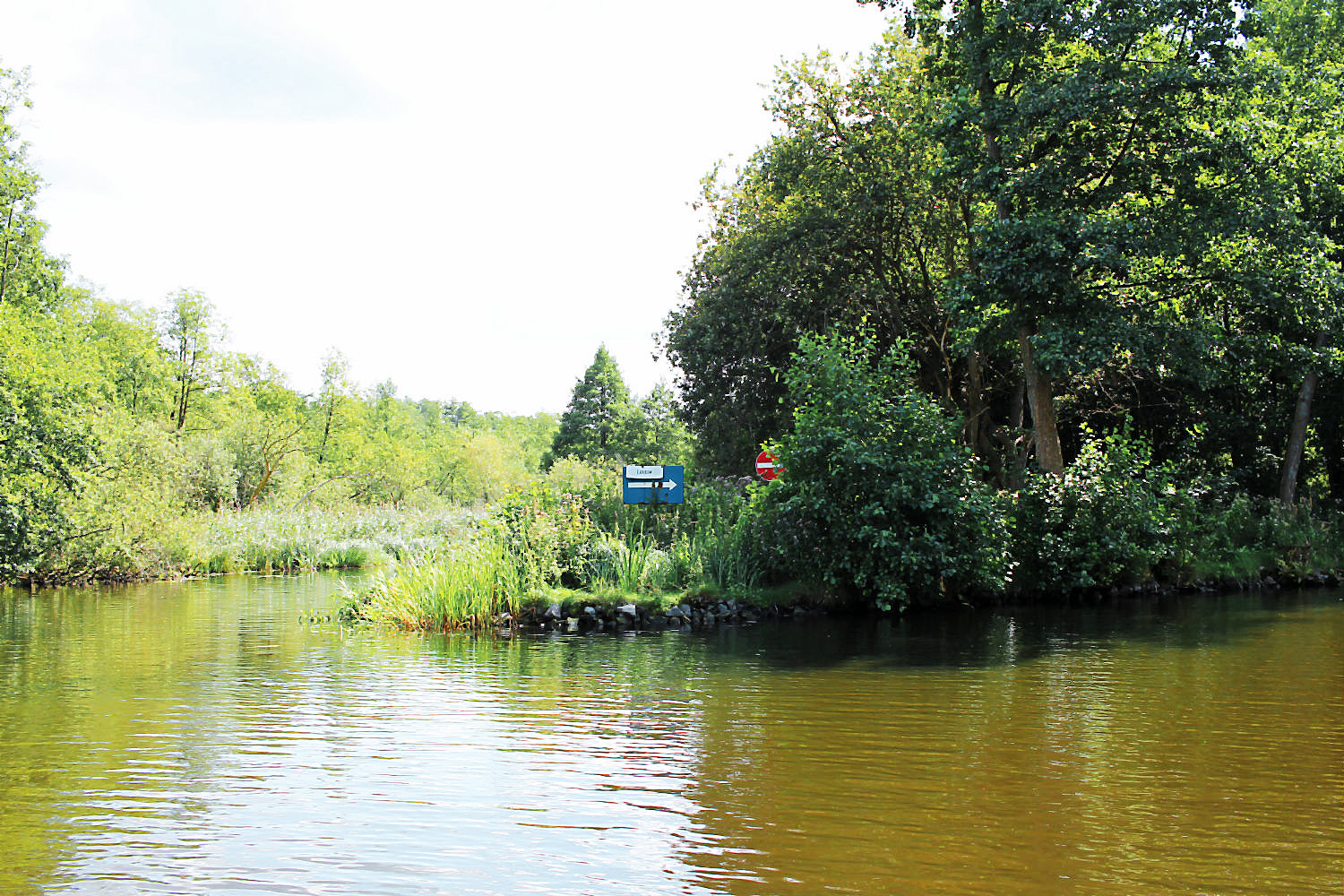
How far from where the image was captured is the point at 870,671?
9.95 metres

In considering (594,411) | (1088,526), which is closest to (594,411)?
(594,411)

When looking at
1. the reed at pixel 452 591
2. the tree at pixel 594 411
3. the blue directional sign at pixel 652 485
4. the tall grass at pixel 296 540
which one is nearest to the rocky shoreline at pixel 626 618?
the reed at pixel 452 591

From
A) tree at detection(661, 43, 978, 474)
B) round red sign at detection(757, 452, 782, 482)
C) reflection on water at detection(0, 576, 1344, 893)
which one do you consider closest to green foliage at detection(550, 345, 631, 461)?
tree at detection(661, 43, 978, 474)

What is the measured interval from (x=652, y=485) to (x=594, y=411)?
56.0 metres

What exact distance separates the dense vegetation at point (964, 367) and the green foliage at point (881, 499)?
6 centimetres

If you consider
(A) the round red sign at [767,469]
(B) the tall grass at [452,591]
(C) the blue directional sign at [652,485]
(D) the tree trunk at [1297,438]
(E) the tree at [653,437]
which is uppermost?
(E) the tree at [653,437]

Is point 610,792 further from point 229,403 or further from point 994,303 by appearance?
point 229,403

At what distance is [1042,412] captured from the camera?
66.3 ft

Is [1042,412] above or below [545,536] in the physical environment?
above

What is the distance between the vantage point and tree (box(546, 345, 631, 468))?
232ft

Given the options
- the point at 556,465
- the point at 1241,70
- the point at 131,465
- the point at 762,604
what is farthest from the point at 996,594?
the point at 556,465

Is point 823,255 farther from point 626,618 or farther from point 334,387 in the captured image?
point 334,387

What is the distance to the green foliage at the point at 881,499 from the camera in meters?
15.1

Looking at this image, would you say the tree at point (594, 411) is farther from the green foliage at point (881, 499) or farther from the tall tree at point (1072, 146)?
the green foliage at point (881, 499)
